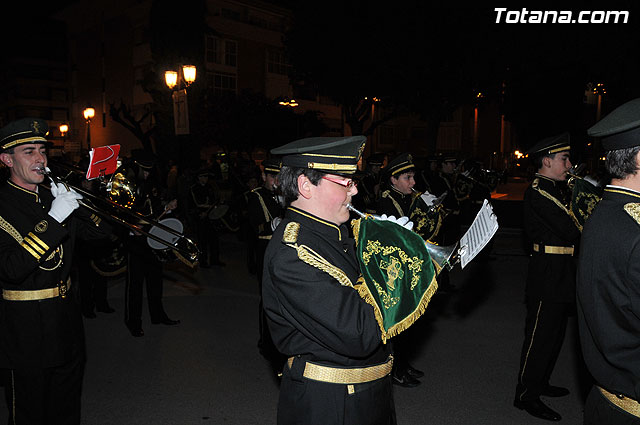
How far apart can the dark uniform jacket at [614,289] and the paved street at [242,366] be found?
250 centimetres

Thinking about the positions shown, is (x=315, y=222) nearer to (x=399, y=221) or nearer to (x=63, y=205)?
(x=399, y=221)

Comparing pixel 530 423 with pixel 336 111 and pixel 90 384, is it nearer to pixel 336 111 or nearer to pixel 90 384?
pixel 90 384

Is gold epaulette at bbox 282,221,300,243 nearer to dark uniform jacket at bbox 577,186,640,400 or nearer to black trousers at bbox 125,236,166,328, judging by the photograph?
dark uniform jacket at bbox 577,186,640,400

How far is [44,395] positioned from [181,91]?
9910mm

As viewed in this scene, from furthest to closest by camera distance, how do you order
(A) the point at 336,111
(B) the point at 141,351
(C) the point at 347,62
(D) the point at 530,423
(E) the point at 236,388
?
(A) the point at 336,111
(C) the point at 347,62
(B) the point at 141,351
(E) the point at 236,388
(D) the point at 530,423

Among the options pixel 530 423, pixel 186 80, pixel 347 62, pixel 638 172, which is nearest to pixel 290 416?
pixel 638 172

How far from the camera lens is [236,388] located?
5.14 metres

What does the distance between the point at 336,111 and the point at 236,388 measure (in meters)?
Result: 46.2

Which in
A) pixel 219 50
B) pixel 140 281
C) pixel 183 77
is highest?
pixel 219 50

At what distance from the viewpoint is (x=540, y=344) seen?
14.9ft

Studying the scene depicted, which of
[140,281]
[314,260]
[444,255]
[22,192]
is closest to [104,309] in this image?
[140,281]

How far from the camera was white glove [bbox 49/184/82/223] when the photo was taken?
3.32 meters

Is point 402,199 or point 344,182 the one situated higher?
point 344,182

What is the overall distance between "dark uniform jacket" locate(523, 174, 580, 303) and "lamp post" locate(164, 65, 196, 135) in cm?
886
